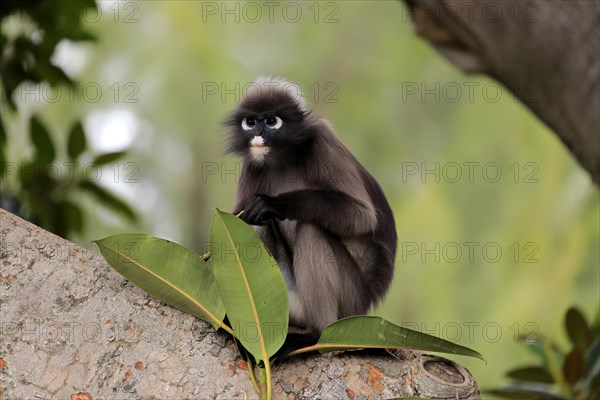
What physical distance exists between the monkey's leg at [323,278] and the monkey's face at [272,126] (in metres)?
0.48

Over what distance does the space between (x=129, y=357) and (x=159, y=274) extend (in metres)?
0.27

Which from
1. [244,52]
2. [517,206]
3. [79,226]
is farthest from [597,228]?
[79,226]

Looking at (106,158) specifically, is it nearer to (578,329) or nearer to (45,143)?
(45,143)

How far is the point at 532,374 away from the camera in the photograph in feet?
12.3

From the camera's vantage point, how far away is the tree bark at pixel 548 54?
89.7 inches

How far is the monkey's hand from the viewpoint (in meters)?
3.18

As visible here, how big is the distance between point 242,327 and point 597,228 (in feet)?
24.9

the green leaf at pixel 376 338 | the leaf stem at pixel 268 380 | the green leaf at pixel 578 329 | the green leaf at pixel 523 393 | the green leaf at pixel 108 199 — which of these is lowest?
the green leaf at pixel 523 393

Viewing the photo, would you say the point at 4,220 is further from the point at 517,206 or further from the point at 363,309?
the point at 517,206

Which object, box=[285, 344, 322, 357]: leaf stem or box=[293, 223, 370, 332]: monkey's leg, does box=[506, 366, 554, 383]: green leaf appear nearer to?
box=[293, 223, 370, 332]: monkey's leg

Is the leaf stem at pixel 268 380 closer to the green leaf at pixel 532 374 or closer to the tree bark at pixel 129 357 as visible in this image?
the tree bark at pixel 129 357

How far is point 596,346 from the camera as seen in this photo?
3.57 meters

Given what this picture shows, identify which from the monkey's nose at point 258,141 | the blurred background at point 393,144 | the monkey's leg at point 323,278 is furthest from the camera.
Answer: the blurred background at point 393,144

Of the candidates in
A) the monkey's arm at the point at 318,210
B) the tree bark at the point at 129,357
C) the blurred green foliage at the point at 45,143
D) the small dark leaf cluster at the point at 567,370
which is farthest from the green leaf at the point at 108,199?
the small dark leaf cluster at the point at 567,370
